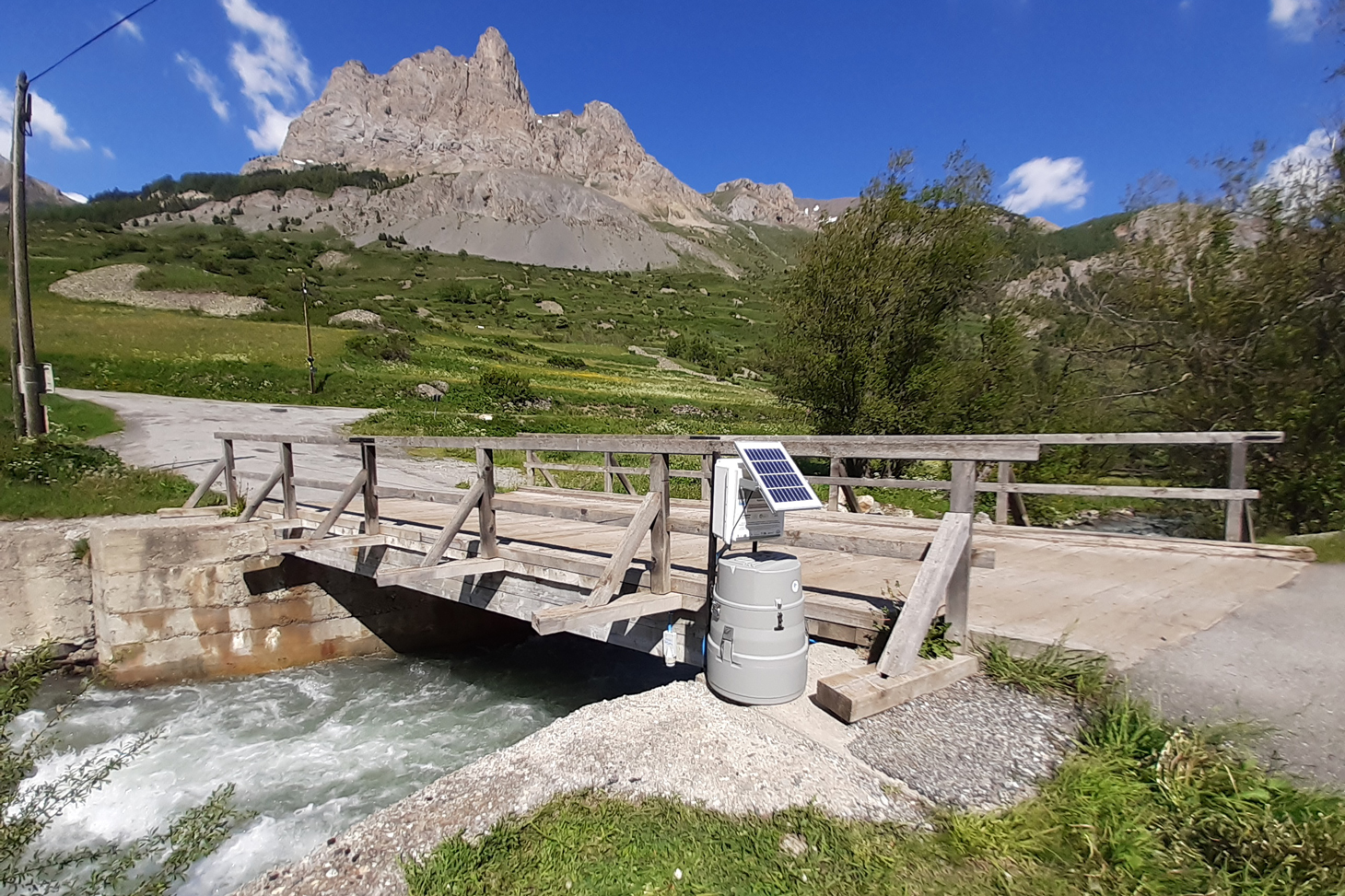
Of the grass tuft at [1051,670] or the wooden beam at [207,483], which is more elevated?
the wooden beam at [207,483]

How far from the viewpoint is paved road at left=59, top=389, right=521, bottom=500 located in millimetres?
13883

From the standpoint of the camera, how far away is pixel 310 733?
711 cm

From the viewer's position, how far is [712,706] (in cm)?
361

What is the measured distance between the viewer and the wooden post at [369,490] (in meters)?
7.04

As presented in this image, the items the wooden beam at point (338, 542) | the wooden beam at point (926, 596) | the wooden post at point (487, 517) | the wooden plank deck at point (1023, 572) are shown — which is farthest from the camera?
the wooden beam at point (338, 542)

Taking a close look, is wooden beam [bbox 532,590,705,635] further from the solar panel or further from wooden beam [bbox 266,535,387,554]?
wooden beam [bbox 266,535,387,554]

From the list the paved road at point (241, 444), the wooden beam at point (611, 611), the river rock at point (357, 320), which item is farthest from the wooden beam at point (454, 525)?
the river rock at point (357, 320)

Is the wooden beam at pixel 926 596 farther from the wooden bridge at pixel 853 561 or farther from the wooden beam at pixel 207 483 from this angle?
the wooden beam at pixel 207 483

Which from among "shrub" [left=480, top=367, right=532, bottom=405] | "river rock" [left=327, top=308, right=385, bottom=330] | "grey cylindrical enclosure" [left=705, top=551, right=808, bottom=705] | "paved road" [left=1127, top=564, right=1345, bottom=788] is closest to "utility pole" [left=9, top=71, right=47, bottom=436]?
"grey cylindrical enclosure" [left=705, top=551, right=808, bottom=705]

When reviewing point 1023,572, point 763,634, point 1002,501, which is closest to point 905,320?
point 1002,501

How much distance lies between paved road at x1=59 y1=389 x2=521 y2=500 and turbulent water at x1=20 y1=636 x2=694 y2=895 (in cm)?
441

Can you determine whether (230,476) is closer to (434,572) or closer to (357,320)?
(434,572)

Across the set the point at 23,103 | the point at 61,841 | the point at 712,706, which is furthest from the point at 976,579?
the point at 23,103

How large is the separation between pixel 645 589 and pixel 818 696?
1.84 meters
